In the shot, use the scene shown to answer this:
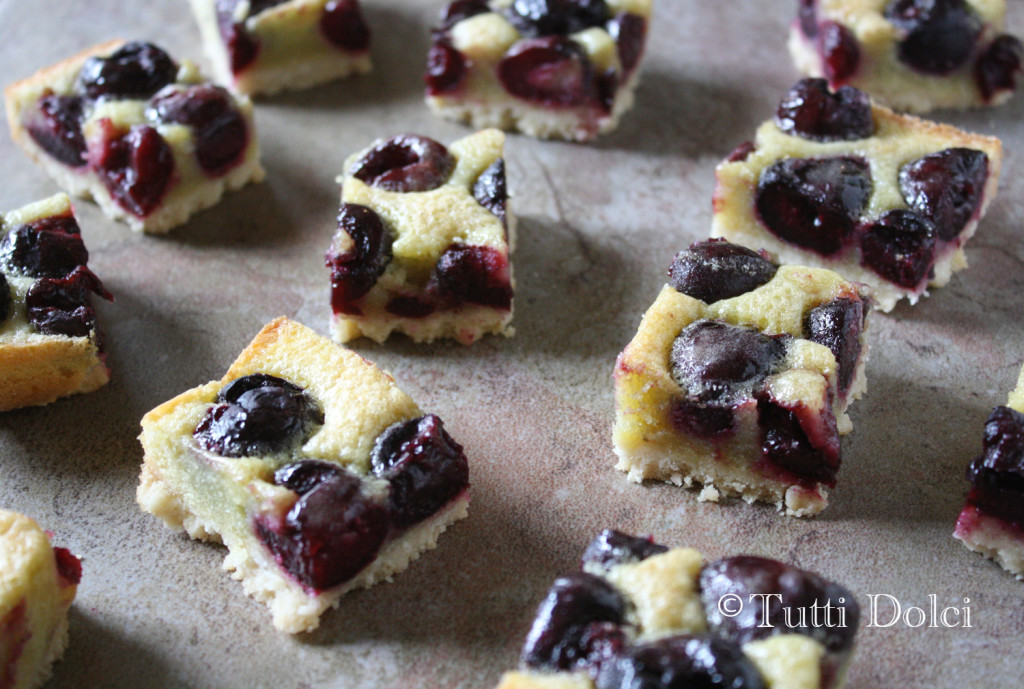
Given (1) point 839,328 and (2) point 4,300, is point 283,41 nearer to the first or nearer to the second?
(2) point 4,300

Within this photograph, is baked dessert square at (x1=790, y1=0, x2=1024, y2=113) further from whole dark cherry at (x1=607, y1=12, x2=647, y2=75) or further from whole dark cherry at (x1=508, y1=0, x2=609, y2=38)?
whole dark cherry at (x1=508, y1=0, x2=609, y2=38)

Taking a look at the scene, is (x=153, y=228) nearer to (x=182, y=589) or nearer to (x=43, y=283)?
(x=43, y=283)

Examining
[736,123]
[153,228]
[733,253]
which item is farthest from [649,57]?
[153,228]

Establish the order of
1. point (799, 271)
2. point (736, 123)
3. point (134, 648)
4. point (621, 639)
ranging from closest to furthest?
point (621, 639), point (134, 648), point (799, 271), point (736, 123)

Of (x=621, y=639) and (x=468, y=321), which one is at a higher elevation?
(x=621, y=639)

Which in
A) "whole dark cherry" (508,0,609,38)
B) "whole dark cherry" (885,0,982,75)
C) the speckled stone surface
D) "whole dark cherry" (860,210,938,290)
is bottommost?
the speckled stone surface

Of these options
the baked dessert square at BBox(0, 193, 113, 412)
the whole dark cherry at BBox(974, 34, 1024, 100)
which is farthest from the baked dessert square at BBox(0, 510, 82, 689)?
the whole dark cherry at BBox(974, 34, 1024, 100)
